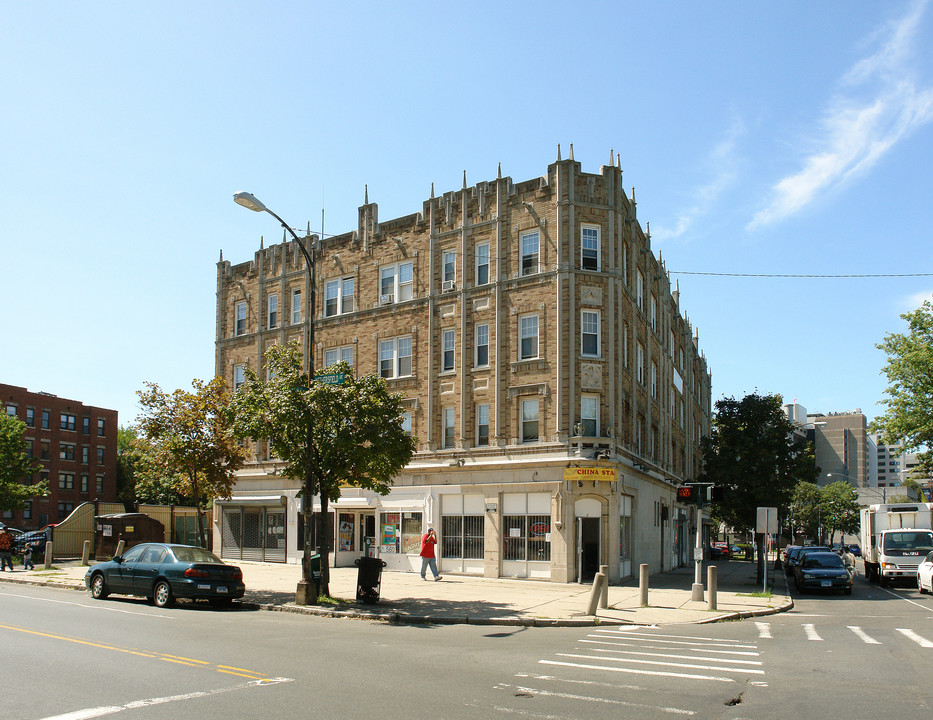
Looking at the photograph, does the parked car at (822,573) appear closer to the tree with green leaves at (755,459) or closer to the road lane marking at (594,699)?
the tree with green leaves at (755,459)

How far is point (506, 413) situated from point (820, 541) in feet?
299

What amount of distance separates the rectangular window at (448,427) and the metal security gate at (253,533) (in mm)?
9524

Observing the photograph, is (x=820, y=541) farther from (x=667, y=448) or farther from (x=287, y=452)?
(x=287, y=452)

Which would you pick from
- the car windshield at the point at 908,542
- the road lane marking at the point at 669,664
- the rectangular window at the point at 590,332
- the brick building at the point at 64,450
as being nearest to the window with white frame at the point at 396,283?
the rectangular window at the point at 590,332

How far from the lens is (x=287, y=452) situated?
20.6 m

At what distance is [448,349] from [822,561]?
1531 centimetres

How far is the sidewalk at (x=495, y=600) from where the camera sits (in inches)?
689

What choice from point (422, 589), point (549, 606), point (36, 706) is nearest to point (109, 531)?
point (422, 589)

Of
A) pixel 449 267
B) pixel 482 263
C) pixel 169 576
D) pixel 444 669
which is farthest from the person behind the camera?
pixel 449 267

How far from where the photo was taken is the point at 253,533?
3728 cm

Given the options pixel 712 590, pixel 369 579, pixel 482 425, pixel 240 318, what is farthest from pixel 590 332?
pixel 240 318

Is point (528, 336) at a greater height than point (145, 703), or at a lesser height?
greater

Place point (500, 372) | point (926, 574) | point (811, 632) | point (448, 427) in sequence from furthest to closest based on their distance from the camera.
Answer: point (448, 427), point (500, 372), point (926, 574), point (811, 632)

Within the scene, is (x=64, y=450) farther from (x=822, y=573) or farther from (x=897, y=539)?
(x=897, y=539)
